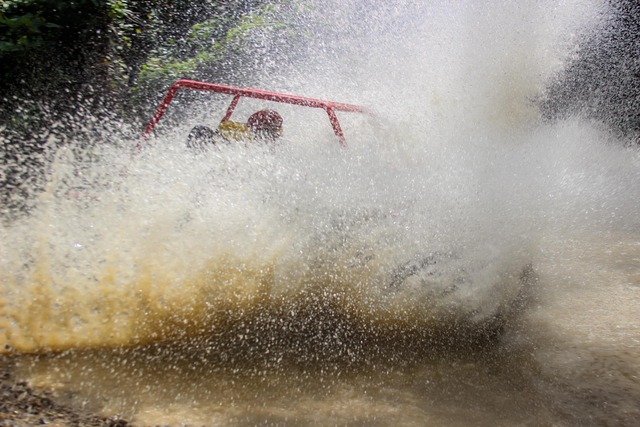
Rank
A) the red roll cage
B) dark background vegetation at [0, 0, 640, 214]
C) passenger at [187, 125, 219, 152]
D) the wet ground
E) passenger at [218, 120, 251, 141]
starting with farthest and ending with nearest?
dark background vegetation at [0, 0, 640, 214]
the red roll cage
passenger at [218, 120, 251, 141]
passenger at [187, 125, 219, 152]
the wet ground

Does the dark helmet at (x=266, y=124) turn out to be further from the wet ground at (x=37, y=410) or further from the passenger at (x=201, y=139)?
the wet ground at (x=37, y=410)

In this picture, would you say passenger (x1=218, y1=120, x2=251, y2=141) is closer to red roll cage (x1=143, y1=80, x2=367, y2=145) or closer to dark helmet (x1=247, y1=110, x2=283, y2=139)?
dark helmet (x1=247, y1=110, x2=283, y2=139)

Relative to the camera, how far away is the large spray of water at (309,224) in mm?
2447

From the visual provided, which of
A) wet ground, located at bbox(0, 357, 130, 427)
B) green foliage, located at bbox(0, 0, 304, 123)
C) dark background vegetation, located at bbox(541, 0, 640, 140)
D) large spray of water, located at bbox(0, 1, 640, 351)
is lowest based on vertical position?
wet ground, located at bbox(0, 357, 130, 427)

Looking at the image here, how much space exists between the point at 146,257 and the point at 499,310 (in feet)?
6.09

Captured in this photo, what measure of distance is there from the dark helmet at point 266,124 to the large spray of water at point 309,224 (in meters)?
0.13

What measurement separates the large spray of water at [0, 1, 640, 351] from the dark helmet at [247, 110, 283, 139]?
0.13m

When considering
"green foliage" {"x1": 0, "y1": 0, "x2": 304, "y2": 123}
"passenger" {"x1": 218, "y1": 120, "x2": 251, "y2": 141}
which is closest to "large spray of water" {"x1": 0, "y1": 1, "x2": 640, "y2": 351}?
"passenger" {"x1": 218, "y1": 120, "x2": 251, "y2": 141}

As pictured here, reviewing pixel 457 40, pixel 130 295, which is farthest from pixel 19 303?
pixel 457 40

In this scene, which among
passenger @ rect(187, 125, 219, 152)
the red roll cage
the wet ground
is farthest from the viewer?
the red roll cage

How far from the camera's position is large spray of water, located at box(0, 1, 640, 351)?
2.45 meters

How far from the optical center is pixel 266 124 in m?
3.68

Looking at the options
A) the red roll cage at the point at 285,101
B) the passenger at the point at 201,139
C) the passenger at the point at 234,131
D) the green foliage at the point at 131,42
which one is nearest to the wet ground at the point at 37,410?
the passenger at the point at 201,139

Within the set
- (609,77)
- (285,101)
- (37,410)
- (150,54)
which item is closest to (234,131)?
(285,101)
